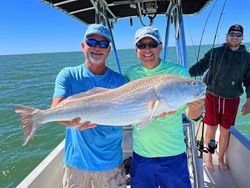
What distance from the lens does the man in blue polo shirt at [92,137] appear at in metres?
2.56

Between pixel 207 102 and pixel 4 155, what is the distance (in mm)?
6055

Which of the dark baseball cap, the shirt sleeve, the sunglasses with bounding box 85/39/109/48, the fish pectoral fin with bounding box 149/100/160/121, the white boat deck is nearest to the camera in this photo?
the fish pectoral fin with bounding box 149/100/160/121

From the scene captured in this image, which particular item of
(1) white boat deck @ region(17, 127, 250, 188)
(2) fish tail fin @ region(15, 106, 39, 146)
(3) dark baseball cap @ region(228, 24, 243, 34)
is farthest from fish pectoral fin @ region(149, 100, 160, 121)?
(3) dark baseball cap @ region(228, 24, 243, 34)

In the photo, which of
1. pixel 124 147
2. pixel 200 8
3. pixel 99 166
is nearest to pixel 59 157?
pixel 124 147

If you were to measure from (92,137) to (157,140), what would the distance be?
2.04 ft

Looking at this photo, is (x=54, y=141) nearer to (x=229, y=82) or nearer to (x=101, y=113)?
(x=229, y=82)

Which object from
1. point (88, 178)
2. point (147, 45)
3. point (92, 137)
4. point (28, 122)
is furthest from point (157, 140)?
point (28, 122)

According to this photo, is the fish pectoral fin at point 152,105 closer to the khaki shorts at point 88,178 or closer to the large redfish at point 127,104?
the large redfish at point 127,104

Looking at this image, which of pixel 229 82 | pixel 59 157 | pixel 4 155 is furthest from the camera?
pixel 4 155

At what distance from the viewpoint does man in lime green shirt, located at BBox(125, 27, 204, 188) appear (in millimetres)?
2693

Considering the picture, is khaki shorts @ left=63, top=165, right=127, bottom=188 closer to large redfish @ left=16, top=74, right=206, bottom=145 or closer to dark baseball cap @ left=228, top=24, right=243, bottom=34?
large redfish @ left=16, top=74, right=206, bottom=145

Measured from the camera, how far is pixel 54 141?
905cm

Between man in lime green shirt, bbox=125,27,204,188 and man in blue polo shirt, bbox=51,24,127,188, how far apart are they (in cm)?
22

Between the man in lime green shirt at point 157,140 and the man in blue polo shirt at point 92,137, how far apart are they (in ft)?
0.71
